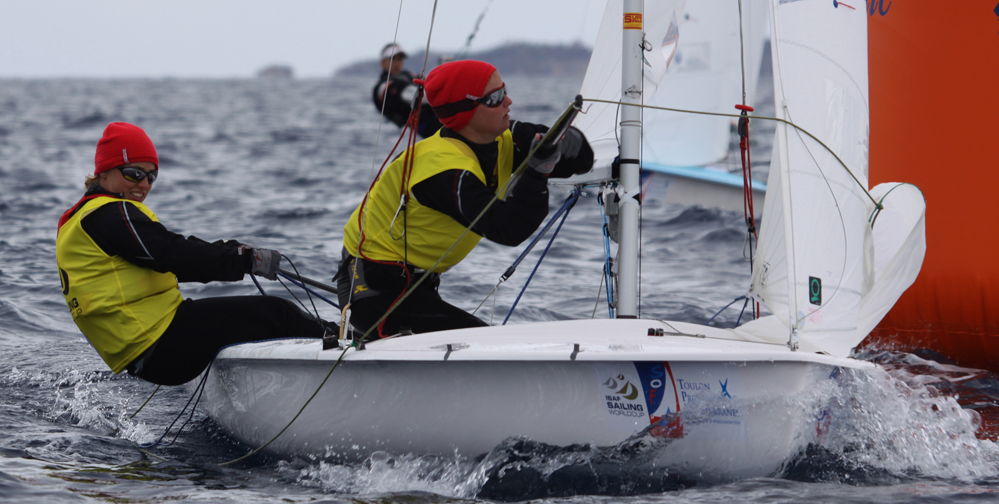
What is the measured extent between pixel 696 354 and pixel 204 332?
1417mm

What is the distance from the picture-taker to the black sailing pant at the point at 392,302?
251 centimetres

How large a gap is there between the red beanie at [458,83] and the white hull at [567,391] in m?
0.57

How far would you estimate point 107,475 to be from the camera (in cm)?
244

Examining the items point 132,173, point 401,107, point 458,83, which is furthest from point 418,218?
point 401,107

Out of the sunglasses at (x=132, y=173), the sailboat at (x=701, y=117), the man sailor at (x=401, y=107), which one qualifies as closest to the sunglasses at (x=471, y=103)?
the sunglasses at (x=132, y=173)

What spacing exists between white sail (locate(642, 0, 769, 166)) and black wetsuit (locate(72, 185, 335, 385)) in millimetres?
3809

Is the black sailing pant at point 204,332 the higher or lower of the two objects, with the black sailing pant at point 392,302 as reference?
lower

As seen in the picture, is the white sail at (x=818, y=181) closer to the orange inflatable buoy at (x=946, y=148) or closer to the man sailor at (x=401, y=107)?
the orange inflatable buoy at (x=946, y=148)

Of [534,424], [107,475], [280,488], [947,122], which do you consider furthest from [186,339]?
[947,122]

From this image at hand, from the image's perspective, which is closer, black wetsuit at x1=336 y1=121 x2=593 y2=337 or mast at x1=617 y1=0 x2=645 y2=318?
black wetsuit at x1=336 y1=121 x2=593 y2=337

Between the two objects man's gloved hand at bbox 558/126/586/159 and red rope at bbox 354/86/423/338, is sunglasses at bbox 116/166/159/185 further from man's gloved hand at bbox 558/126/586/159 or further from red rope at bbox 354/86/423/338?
man's gloved hand at bbox 558/126/586/159

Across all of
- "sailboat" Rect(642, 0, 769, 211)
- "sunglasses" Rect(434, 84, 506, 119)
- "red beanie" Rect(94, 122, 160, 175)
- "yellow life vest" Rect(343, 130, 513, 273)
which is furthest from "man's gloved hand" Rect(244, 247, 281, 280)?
"sailboat" Rect(642, 0, 769, 211)

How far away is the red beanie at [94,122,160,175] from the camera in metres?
2.59

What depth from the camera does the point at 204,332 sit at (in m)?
2.66
